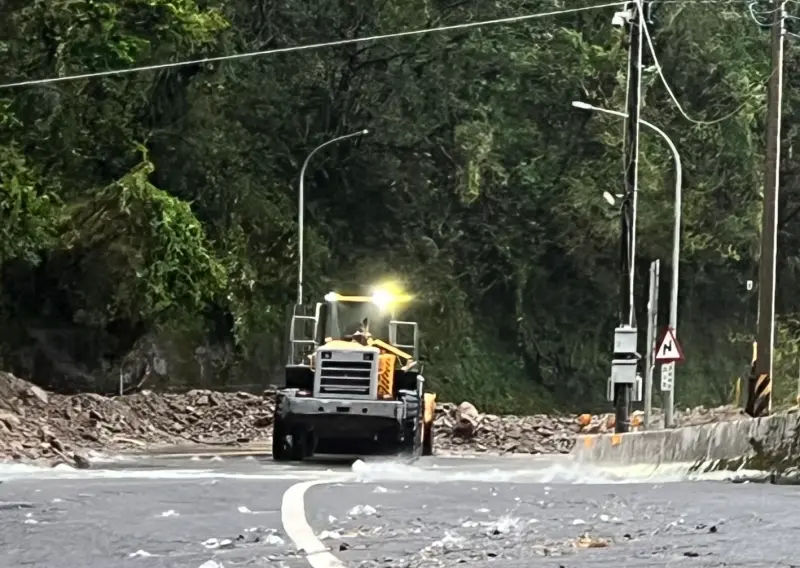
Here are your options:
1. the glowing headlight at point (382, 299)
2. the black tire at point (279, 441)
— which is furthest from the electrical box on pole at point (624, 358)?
the black tire at point (279, 441)

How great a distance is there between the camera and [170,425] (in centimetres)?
3672

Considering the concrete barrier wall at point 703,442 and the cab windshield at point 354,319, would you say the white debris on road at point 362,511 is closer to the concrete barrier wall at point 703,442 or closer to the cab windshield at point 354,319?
the concrete barrier wall at point 703,442

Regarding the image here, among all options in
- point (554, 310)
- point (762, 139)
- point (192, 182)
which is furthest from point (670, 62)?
point (192, 182)

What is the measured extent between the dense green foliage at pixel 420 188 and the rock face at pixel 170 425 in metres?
3.11

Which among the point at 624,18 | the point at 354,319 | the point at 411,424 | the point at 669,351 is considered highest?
the point at 624,18

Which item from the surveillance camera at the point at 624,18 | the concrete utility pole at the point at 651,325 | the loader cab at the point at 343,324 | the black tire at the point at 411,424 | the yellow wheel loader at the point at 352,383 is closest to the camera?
the yellow wheel loader at the point at 352,383

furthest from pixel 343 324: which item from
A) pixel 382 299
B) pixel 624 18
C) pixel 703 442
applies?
pixel 703 442

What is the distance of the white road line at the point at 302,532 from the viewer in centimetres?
829

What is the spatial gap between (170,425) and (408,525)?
2723 cm

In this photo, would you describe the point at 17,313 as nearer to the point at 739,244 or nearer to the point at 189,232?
the point at 189,232

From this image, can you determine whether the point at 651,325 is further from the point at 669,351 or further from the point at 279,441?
the point at 279,441

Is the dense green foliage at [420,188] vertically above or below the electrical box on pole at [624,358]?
above

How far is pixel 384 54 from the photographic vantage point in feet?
163

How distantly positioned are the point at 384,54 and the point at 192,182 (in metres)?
8.99
